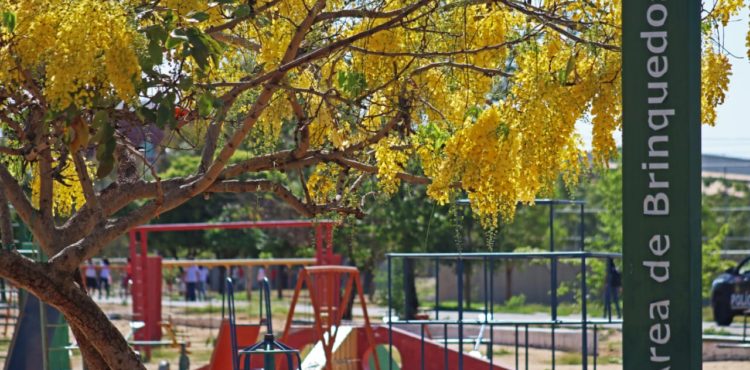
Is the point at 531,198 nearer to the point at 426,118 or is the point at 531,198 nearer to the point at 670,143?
the point at 426,118

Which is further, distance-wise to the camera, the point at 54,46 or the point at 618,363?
the point at 618,363

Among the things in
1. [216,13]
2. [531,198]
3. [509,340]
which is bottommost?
[509,340]

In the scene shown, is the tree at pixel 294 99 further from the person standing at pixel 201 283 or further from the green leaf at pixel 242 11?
the person standing at pixel 201 283

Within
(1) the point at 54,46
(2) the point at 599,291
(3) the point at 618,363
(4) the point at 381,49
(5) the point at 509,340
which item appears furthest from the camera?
(2) the point at 599,291

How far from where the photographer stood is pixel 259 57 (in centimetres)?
820

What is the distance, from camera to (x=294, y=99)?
776 centimetres

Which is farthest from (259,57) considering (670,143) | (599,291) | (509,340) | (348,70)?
(599,291)

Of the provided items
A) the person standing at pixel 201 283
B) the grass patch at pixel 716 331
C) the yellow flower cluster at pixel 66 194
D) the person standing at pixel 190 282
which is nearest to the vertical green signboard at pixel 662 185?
the yellow flower cluster at pixel 66 194

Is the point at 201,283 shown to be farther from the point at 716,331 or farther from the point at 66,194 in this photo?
the point at 66,194

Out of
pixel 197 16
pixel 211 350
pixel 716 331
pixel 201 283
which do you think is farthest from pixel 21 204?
pixel 201 283

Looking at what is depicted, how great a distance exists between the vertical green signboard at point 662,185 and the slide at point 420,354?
8.08m

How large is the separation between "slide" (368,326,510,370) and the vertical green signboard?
808 cm

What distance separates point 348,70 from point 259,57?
724 mm

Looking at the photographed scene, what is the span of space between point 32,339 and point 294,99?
655 cm
